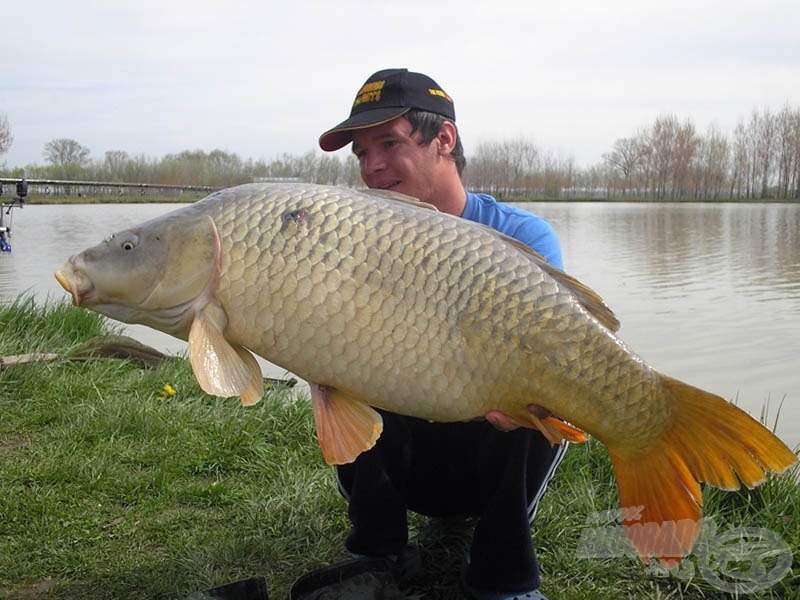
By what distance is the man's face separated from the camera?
203 centimetres

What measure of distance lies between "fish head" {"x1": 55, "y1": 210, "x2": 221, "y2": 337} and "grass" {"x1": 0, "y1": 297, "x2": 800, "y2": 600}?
31.7 inches

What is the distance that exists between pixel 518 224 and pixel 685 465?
2.69 feet

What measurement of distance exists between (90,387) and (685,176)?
154 feet

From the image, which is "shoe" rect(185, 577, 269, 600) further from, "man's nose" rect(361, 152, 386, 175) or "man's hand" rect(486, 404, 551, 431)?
"man's nose" rect(361, 152, 386, 175)

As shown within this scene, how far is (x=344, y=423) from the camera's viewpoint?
1.44 m

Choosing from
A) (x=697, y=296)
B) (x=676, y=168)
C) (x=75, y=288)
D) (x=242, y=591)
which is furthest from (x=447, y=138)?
(x=676, y=168)

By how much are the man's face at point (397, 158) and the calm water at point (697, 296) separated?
2.55 metres

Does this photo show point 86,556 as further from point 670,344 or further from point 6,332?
point 670,344

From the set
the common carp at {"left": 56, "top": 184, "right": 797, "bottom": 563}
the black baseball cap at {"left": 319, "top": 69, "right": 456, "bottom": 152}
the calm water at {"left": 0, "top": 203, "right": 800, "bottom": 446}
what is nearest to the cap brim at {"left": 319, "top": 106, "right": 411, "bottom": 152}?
the black baseball cap at {"left": 319, "top": 69, "right": 456, "bottom": 152}

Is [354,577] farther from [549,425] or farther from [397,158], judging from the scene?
[397,158]

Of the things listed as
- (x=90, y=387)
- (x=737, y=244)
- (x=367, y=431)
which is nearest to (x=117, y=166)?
(x=737, y=244)

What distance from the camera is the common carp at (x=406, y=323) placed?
134cm

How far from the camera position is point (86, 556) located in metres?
1.97

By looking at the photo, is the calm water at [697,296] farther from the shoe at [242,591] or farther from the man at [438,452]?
the shoe at [242,591]
